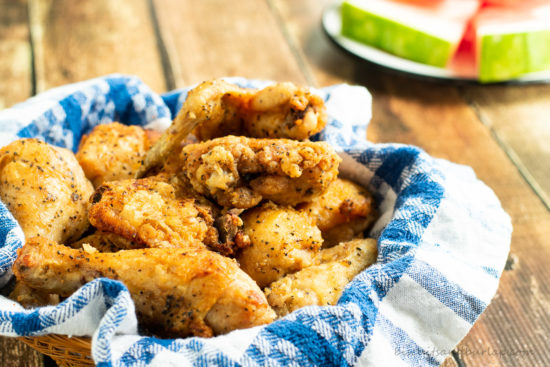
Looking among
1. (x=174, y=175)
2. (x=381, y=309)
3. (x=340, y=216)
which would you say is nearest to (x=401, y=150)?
(x=340, y=216)

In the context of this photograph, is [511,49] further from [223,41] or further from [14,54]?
[14,54]

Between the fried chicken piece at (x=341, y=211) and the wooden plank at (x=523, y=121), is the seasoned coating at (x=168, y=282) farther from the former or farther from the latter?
the wooden plank at (x=523, y=121)

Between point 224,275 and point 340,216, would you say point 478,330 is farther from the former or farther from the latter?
point 224,275

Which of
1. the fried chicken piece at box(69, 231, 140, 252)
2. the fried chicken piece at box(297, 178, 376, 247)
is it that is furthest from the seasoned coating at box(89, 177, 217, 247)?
the fried chicken piece at box(297, 178, 376, 247)

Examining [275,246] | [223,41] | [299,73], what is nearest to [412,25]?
[299,73]

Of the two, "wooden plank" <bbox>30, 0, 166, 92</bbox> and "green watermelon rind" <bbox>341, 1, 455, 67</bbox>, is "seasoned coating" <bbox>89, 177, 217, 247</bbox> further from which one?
"green watermelon rind" <bbox>341, 1, 455, 67</bbox>

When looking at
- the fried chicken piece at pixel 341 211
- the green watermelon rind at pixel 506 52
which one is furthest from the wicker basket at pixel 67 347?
the green watermelon rind at pixel 506 52

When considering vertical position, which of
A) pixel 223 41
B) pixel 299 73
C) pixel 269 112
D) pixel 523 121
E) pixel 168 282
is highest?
pixel 269 112
